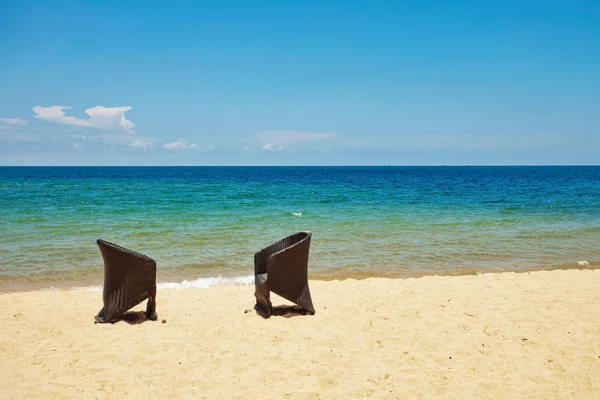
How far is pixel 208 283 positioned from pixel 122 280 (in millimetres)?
3248

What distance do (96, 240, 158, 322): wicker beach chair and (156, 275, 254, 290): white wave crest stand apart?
8.57ft

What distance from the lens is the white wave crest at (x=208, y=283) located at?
9016 mm

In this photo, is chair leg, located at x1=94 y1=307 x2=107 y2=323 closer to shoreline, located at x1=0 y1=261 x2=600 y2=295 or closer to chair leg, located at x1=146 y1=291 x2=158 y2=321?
chair leg, located at x1=146 y1=291 x2=158 y2=321

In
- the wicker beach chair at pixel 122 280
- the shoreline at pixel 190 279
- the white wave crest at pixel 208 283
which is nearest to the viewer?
the wicker beach chair at pixel 122 280

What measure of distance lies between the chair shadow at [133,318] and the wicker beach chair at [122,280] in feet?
0.24

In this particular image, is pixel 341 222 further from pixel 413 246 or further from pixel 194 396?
pixel 194 396

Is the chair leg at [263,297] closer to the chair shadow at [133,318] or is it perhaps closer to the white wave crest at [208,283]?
the chair shadow at [133,318]

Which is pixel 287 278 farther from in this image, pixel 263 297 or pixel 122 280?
pixel 122 280

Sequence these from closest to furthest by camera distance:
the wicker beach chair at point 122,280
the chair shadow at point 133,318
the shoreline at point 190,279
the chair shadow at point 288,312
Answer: the wicker beach chair at point 122,280 → the chair shadow at point 133,318 → the chair shadow at point 288,312 → the shoreline at point 190,279

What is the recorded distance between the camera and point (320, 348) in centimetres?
530

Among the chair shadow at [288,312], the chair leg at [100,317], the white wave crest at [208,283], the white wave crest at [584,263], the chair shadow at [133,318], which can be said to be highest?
the chair leg at [100,317]

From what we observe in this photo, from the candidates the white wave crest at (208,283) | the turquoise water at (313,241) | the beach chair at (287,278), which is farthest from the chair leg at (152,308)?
the turquoise water at (313,241)

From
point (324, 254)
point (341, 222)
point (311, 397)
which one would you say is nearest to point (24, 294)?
point (311, 397)

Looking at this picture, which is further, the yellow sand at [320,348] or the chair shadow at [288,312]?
the chair shadow at [288,312]
